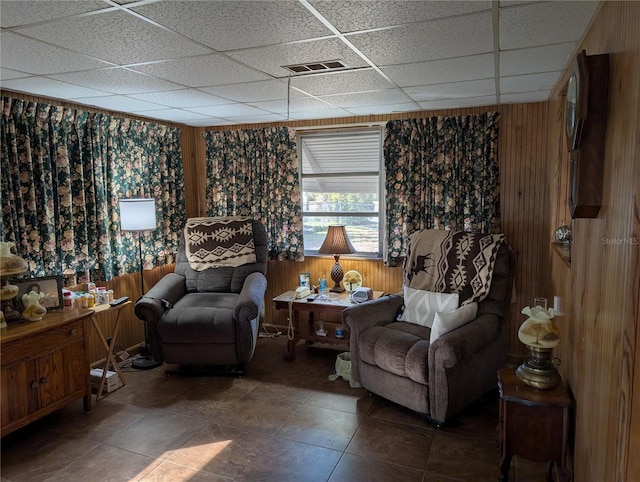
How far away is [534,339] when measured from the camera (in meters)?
2.07

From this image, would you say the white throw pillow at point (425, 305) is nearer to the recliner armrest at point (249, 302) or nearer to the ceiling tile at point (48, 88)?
the recliner armrest at point (249, 302)

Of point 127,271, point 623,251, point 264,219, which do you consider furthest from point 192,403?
point 623,251

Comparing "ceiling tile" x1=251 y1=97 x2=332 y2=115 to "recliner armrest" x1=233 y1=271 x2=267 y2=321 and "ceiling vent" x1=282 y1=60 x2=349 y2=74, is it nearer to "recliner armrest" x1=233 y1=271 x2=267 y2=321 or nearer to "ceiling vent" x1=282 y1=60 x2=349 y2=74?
"ceiling vent" x1=282 y1=60 x2=349 y2=74

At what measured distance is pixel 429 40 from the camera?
201 centimetres

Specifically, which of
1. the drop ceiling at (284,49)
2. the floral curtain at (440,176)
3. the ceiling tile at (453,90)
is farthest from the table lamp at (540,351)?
the floral curtain at (440,176)

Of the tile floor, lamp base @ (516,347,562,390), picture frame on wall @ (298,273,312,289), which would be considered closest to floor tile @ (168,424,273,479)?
the tile floor

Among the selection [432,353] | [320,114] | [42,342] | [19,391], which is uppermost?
[320,114]

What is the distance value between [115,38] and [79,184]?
6.25 feet

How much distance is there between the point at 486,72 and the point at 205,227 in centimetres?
278

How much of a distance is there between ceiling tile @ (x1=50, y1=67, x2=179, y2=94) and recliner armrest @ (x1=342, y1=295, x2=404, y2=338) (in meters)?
1.99

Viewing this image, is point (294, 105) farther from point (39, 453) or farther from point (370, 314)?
point (39, 453)

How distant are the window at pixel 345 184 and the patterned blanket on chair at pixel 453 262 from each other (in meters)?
0.83

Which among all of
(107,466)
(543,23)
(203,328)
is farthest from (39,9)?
(203,328)

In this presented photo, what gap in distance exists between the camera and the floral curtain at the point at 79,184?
120 inches
